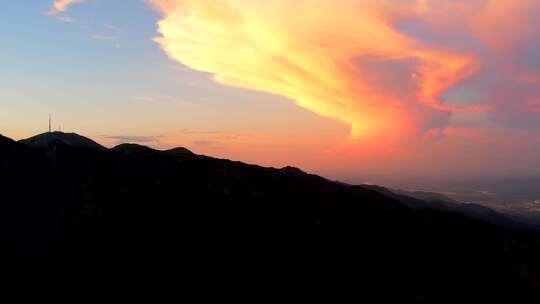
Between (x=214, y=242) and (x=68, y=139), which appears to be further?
(x=68, y=139)

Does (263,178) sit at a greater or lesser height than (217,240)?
greater

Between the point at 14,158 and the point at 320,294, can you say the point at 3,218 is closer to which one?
the point at 14,158

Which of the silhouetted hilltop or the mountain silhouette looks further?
the silhouetted hilltop

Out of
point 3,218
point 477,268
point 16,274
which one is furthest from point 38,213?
point 477,268

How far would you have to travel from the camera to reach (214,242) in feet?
284

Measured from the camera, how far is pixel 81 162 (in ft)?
344

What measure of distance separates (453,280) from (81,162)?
83.0 m

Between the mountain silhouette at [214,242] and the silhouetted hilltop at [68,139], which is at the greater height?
the silhouetted hilltop at [68,139]

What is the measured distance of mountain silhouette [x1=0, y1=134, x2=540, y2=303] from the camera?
248ft

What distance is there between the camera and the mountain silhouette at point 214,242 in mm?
75625

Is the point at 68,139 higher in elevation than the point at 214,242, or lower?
higher

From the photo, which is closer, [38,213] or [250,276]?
[250,276]

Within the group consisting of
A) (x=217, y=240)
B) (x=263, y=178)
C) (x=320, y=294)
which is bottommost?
(x=320, y=294)

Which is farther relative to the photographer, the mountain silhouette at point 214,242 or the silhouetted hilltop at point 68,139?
the silhouetted hilltop at point 68,139
